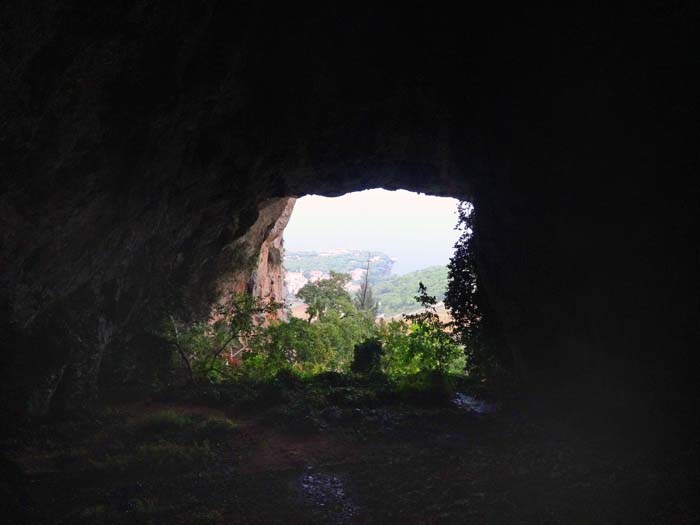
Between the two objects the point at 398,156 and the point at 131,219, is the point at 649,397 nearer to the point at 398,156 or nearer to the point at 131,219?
the point at 398,156

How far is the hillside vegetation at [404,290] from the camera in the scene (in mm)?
85812

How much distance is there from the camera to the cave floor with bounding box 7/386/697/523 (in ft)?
20.9

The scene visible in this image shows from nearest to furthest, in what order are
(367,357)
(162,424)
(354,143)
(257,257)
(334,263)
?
(162,424), (354,143), (367,357), (257,257), (334,263)

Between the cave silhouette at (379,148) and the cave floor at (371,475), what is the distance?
1337 mm

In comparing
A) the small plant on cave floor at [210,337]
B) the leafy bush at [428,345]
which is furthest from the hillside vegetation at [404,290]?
the small plant on cave floor at [210,337]

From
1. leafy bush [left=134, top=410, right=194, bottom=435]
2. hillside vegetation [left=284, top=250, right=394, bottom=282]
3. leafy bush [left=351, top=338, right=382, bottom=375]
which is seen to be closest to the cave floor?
leafy bush [left=134, top=410, right=194, bottom=435]

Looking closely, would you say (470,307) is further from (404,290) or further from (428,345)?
(404,290)

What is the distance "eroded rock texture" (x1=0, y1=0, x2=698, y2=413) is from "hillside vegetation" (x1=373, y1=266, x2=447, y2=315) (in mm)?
64169

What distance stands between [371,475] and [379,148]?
953 centimetres

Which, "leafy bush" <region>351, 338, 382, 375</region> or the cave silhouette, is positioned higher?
the cave silhouette

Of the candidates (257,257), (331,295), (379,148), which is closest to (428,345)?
(379,148)

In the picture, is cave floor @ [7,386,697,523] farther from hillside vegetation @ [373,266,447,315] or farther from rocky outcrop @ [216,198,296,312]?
hillside vegetation @ [373,266,447,315]

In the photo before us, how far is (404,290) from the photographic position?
102 metres

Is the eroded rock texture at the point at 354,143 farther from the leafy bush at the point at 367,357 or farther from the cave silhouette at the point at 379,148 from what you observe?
the leafy bush at the point at 367,357
